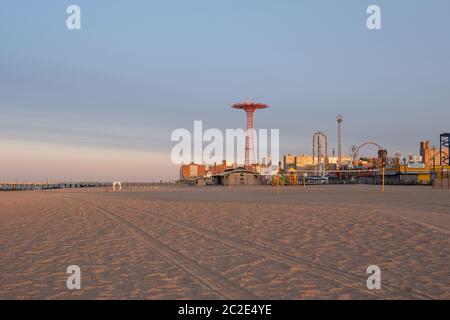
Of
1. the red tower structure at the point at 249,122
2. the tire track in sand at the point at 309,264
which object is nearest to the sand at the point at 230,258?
the tire track in sand at the point at 309,264

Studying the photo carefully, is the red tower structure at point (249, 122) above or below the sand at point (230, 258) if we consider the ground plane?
above

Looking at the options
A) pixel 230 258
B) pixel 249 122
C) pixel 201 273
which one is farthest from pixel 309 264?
pixel 249 122

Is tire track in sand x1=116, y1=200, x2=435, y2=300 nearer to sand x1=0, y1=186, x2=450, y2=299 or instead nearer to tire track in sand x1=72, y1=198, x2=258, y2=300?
sand x1=0, y1=186, x2=450, y2=299

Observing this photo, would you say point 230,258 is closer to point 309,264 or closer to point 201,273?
point 201,273

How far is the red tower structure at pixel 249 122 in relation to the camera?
129 metres

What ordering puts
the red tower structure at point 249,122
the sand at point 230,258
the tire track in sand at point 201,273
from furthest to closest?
the red tower structure at point 249,122 < the sand at point 230,258 < the tire track in sand at point 201,273

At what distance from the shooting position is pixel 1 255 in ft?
32.2

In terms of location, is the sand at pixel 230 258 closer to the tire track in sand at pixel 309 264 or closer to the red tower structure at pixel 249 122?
the tire track in sand at pixel 309 264

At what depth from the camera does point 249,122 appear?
427 ft

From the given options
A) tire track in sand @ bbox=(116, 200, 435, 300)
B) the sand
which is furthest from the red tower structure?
tire track in sand @ bbox=(116, 200, 435, 300)

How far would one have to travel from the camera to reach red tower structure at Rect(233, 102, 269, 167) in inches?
5079
